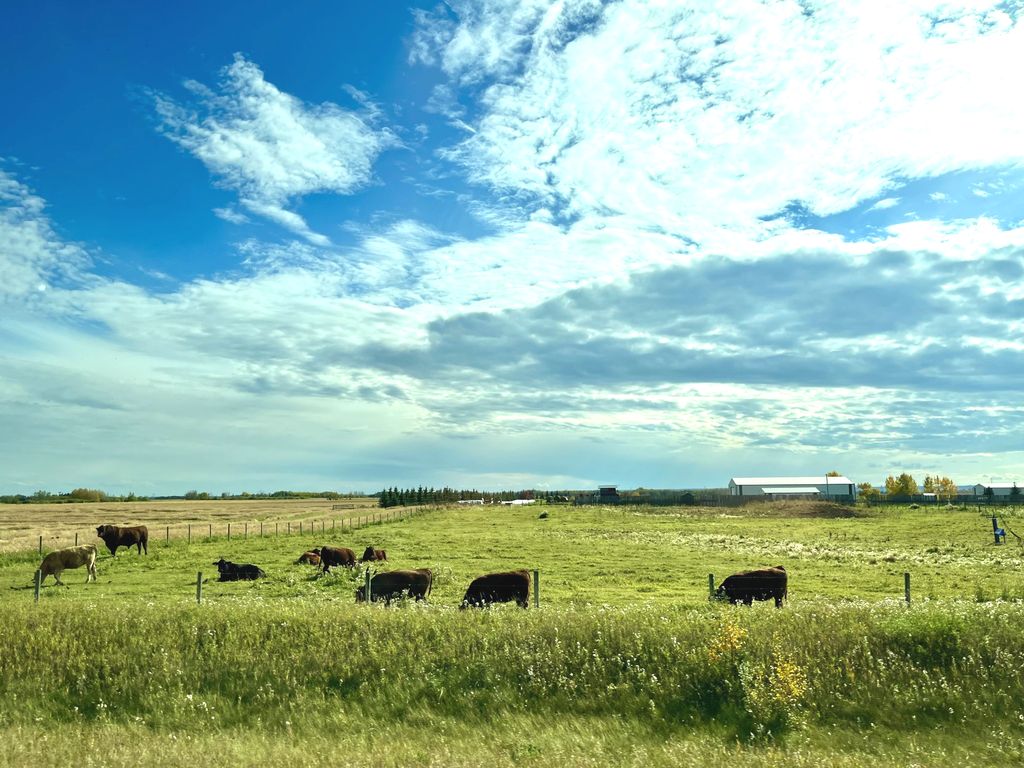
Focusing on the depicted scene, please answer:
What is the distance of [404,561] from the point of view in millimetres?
40156

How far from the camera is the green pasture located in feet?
97.8

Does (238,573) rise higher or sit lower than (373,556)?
lower

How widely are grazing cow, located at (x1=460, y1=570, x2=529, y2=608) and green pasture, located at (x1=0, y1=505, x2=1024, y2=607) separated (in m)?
1.52

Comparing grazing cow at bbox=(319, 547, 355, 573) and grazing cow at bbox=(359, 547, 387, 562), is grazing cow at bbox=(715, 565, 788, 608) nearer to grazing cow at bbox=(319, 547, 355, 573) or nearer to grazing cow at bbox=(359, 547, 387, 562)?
grazing cow at bbox=(319, 547, 355, 573)

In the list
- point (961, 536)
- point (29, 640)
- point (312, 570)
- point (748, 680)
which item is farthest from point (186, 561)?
point (961, 536)

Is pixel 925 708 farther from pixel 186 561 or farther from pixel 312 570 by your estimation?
pixel 186 561

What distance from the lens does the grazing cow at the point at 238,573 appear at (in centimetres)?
3459

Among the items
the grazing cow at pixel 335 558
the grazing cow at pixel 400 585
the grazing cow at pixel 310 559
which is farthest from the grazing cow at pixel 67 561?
the grazing cow at pixel 400 585

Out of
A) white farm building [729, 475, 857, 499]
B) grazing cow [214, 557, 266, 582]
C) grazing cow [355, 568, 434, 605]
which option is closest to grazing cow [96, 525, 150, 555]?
grazing cow [214, 557, 266, 582]

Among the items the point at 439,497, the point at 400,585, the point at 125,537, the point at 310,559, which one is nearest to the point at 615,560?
the point at 310,559

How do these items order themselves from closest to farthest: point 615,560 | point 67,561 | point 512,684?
point 512,684, point 67,561, point 615,560

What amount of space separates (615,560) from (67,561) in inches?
1061

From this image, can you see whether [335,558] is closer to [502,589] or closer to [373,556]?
[373,556]

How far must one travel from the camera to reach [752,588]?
25875 millimetres
